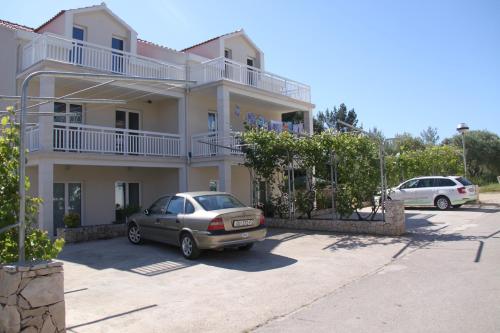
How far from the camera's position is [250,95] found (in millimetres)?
18125

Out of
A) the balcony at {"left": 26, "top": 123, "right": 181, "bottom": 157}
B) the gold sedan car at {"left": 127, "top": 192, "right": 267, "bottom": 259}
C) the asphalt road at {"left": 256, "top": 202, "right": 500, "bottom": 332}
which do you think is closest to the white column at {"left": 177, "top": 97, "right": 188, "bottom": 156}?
the balcony at {"left": 26, "top": 123, "right": 181, "bottom": 157}

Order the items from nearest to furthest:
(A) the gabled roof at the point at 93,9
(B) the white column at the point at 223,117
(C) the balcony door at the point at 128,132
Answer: (C) the balcony door at the point at 128,132 → (A) the gabled roof at the point at 93,9 → (B) the white column at the point at 223,117

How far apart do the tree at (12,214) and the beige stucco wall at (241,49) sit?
1674 cm

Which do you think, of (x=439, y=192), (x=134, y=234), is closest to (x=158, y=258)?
(x=134, y=234)

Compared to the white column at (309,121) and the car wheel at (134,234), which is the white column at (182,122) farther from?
the white column at (309,121)

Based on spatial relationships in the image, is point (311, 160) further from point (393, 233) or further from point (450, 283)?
point (450, 283)

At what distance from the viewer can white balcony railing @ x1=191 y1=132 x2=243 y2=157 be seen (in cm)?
1671

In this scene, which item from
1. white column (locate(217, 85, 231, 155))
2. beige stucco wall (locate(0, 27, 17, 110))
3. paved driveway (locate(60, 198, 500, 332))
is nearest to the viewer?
paved driveway (locate(60, 198, 500, 332))

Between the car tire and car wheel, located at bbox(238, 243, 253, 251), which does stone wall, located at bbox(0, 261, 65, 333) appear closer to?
car wheel, located at bbox(238, 243, 253, 251)

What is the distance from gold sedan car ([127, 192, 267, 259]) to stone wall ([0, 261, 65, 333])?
4708 millimetres

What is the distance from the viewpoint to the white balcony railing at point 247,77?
17.8 meters

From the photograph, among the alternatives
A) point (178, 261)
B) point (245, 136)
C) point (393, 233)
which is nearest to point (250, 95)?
point (245, 136)

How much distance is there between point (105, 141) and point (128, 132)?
115 centimetres

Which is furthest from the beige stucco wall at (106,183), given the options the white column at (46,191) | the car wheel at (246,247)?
the car wheel at (246,247)
